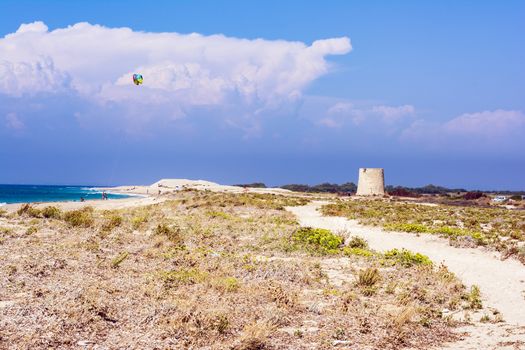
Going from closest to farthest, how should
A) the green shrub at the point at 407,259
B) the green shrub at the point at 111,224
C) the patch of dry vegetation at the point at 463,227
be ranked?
the green shrub at the point at 407,259 → the patch of dry vegetation at the point at 463,227 → the green shrub at the point at 111,224

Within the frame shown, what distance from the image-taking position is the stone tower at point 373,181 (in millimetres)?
58844

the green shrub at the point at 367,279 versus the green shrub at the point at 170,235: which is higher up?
the green shrub at the point at 170,235

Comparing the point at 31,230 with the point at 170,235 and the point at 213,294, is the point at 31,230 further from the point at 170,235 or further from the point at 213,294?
the point at 213,294

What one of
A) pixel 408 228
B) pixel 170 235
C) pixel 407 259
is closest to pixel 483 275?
pixel 407 259

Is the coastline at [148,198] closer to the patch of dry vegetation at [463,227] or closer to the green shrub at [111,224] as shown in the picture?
the green shrub at [111,224]

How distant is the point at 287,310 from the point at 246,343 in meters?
2.29

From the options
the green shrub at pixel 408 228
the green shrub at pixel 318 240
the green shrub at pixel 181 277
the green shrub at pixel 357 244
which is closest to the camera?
the green shrub at pixel 181 277

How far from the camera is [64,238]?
1852 centimetres

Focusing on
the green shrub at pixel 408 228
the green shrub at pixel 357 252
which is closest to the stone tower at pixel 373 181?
the green shrub at pixel 408 228

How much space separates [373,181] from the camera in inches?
2325

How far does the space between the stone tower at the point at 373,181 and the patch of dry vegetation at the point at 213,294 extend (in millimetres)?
39933

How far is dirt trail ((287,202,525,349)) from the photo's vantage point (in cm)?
930

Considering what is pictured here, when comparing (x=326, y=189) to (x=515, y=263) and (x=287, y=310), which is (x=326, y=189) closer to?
(x=515, y=263)

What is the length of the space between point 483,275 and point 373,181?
43.7 m
